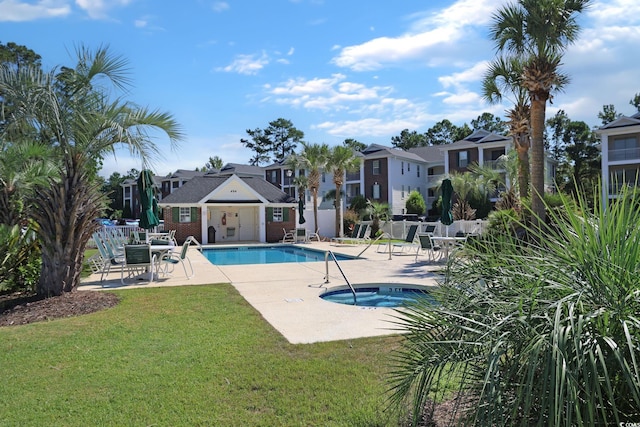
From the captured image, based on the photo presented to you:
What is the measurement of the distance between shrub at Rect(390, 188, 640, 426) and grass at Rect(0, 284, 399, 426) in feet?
4.58

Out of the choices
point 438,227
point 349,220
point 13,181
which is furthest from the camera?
point 349,220

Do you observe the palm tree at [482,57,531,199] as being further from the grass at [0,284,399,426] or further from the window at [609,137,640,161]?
the window at [609,137,640,161]

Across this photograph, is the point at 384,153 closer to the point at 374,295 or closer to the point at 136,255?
the point at 374,295

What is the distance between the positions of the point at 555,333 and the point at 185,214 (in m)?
27.3

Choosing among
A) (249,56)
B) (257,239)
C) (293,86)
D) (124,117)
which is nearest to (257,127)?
(257,239)

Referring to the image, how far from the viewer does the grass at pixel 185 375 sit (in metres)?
3.84

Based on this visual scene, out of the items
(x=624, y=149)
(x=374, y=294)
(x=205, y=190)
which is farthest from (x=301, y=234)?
(x=624, y=149)

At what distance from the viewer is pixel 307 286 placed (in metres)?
10.6

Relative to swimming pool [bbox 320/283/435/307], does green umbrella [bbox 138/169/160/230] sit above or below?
above

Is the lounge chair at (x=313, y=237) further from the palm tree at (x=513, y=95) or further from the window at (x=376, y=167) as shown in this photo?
the window at (x=376, y=167)

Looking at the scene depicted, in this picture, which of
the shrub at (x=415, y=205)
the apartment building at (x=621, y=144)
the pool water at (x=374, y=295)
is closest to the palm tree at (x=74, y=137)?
the pool water at (x=374, y=295)

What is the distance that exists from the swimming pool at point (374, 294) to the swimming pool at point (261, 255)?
684 centimetres

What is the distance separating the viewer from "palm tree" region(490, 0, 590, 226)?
43.7 feet

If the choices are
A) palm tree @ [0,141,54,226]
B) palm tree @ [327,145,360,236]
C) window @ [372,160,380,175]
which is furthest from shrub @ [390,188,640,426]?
window @ [372,160,380,175]
